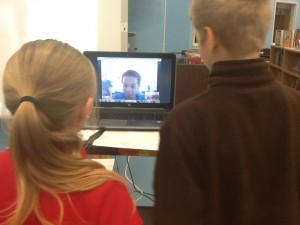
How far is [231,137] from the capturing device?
0.81m

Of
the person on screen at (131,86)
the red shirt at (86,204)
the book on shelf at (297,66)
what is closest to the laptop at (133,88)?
the person on screen at (131,86)

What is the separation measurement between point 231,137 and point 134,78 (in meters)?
1.05

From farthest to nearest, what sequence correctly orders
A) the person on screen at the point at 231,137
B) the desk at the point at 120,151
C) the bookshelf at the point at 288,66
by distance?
1. the bookshelf at the point at 288,66
2. the desk at the point at 120,151
3. the person on screen at the point at 231,137

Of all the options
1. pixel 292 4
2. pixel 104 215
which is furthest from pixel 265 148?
pixel 292 4

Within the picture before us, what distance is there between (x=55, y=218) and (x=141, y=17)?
4.75 m

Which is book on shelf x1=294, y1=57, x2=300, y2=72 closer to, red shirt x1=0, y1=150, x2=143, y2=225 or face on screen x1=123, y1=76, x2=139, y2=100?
face on screen x1=123, y1=76, x2=139, y2=100

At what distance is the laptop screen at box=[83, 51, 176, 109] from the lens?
179 cm

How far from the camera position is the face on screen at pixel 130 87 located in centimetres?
181

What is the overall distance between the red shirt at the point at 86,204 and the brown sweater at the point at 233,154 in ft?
0.50

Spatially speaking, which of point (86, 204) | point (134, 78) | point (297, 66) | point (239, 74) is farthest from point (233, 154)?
point (297, 66)

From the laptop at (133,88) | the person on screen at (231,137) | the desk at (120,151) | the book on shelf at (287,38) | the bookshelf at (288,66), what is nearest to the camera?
the person on screen at (231,137)

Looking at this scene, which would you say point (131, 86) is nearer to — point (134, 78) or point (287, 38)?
point (134, 78)

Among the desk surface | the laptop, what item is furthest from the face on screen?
the desk surface

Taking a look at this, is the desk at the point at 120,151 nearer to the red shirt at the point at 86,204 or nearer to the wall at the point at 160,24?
the red shirt at the point at 86,204
